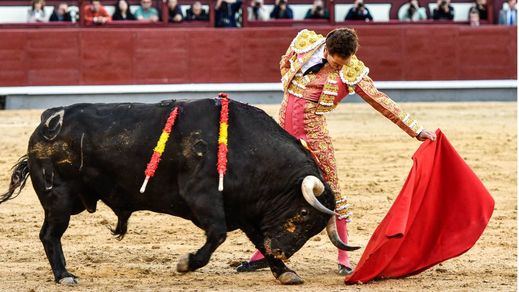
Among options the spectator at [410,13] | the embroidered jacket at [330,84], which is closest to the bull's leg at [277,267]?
the embroidered jacket at [330,84]

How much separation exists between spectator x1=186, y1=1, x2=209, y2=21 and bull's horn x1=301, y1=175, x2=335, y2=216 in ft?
30.5

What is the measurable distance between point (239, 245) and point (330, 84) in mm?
1406

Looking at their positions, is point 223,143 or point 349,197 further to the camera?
point 349,197

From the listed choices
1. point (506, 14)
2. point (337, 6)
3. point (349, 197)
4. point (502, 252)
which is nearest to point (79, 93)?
point (337, 6)

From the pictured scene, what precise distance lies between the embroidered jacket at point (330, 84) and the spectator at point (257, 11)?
28.8ft

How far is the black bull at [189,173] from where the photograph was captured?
16.4 feet

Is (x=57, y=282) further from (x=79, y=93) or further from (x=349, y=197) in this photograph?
(x=79, y=93)

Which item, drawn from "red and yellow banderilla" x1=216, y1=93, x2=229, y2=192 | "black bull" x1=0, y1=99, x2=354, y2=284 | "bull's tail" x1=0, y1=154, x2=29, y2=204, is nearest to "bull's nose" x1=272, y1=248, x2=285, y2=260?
"black bull" x1=0, y1=99, x2=354, y2=284

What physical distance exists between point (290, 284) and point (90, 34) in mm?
9138

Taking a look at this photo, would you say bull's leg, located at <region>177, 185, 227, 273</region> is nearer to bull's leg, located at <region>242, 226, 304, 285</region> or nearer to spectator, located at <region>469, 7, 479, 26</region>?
bull's leg, located at <region>242, 226, 304, 285</region>

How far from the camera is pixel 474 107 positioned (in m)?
13.7

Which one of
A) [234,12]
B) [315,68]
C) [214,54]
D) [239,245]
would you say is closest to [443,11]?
[234,12]

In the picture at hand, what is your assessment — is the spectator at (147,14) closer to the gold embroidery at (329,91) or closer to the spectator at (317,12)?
the spectator at (317,12)

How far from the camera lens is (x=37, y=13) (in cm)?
1362
